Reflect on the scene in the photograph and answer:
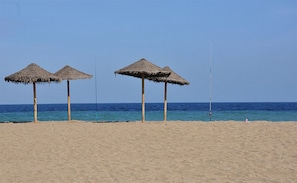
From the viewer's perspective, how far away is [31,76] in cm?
1460

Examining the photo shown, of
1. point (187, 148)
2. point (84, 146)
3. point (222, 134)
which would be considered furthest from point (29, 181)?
point (222, 134)

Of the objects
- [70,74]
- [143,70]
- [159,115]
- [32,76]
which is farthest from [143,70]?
[159,115]

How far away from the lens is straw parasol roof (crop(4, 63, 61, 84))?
577 inches

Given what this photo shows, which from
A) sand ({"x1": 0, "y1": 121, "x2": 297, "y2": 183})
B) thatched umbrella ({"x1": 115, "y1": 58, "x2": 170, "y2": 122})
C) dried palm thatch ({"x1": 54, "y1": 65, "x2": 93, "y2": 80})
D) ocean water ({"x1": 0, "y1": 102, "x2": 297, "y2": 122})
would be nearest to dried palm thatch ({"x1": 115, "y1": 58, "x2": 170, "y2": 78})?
thatched umbrella ({"x1": 115, "y1": 58, "x2": 170, "y2": 122})

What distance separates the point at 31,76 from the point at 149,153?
6.57 metres

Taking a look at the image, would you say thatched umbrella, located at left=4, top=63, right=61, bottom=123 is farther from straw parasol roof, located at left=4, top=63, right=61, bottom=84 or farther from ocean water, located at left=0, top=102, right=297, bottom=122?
ocean water, located at left=0, top=102, right=297, bottom=122

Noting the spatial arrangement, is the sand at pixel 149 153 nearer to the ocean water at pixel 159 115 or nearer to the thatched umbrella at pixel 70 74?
the thatched umbrella at pixel 70 74

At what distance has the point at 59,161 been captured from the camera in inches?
361

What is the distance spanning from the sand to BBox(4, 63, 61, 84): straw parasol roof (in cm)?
164

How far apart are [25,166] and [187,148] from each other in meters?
3.79

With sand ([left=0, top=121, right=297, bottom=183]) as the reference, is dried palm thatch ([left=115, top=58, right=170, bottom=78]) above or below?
above

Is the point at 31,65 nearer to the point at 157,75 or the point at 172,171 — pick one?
the point at 157,75

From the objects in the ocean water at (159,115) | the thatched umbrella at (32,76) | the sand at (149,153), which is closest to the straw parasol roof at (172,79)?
the ocean water at (159,115)

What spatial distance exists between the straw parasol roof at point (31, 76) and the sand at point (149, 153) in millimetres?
1639
